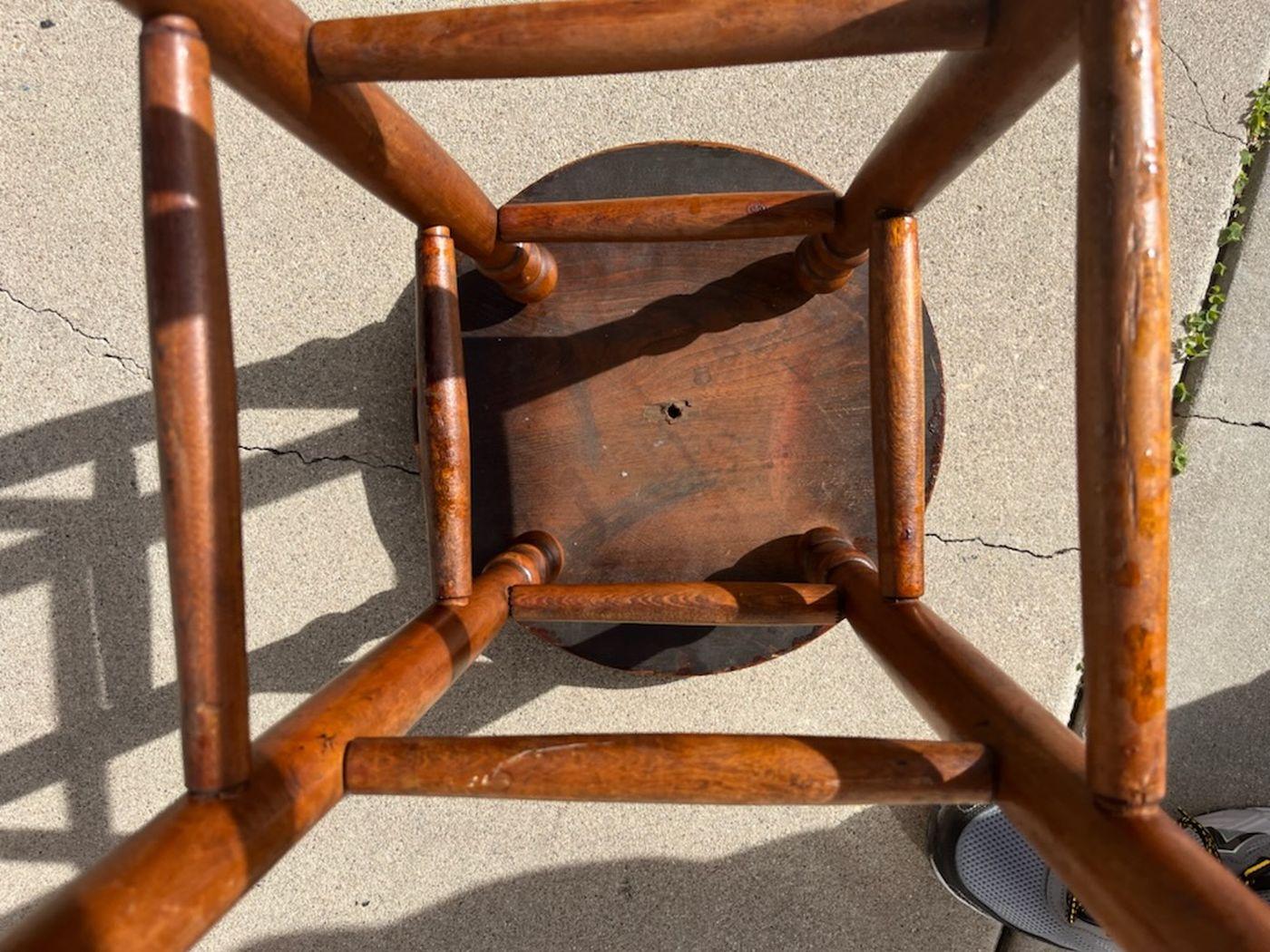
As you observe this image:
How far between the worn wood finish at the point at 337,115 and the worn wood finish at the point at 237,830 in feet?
1.04

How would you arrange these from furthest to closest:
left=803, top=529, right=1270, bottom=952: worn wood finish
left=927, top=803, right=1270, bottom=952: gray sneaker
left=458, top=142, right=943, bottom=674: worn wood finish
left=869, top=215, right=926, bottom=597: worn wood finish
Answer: left=927, top=803, right=1270, bottom=952: gray sneaker, left=458, top=142, right=943, bottom=674: worn wood finish, left=869, top=215, right=926, bottom=597: worn wood finish, left=803, top=529, right=1270, bottom=952: worn wood finish

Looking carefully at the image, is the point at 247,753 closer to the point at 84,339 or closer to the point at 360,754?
the point at 360,754

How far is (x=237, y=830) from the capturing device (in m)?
0.41

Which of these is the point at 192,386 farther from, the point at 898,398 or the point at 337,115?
the point at 898,398

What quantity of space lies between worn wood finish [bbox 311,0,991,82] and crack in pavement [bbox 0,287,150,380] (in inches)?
33.1

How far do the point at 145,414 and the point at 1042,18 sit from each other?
3.72ft

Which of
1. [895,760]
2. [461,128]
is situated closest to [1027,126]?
[461,128]

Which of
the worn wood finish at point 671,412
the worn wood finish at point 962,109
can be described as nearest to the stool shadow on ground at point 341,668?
the worn wood finish at point 671,412

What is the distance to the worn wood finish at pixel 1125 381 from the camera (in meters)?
0.36

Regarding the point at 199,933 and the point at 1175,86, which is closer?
the point at 199,933

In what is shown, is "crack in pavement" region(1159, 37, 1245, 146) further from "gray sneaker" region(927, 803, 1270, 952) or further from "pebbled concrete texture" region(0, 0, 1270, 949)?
"gray sneaker" region(927, 803, 1270, 952)

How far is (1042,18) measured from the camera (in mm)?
415

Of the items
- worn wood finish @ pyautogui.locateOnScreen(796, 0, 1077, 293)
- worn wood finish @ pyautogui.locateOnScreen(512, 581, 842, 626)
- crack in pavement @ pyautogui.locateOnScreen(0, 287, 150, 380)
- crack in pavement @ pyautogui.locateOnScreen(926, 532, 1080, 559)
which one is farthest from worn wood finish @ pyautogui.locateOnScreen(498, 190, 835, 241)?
crack in pavement @ pyautogui.locateOnScreen(0, 287, 150, 380)

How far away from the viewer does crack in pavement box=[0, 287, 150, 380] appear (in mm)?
1134
